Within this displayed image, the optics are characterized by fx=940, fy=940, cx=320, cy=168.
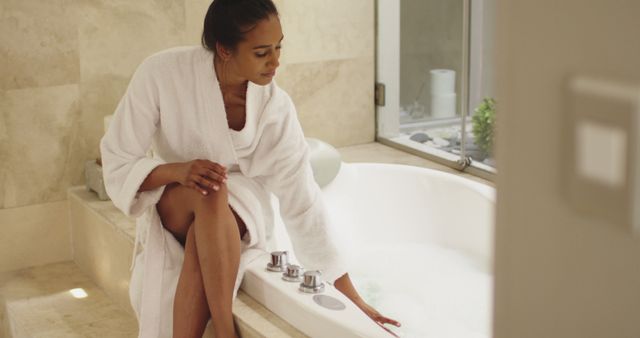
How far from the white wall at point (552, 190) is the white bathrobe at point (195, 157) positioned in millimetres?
1533

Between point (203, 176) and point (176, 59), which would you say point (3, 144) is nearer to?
point (176, 59)

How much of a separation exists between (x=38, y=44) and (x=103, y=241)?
0.63m

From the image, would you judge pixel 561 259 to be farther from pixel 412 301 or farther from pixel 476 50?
pixel 476 50

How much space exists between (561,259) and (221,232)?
4.76ft

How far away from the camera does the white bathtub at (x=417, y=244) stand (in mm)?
2486

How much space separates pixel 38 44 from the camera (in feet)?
9.23

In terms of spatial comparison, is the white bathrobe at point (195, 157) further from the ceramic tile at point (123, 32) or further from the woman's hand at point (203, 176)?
the ceramic tile at point (123, 32)

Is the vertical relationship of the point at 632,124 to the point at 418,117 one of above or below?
above

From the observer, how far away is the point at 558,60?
1.79ft

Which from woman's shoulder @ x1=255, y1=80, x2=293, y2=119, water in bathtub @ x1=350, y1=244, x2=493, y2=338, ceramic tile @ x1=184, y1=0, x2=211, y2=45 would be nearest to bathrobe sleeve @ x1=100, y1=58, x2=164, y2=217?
woman's shoulder @ x1=255, y1=80, x2=293, y2=119

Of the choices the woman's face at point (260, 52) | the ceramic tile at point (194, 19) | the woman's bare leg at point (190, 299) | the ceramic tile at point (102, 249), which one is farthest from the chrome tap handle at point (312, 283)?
the ceramic tile at point (194, 19)

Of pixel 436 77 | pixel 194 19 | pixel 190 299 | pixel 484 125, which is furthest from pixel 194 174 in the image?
pixel 436 77

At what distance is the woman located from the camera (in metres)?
2.00

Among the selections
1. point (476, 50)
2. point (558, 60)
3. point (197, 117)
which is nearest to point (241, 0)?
point (197, 117)
